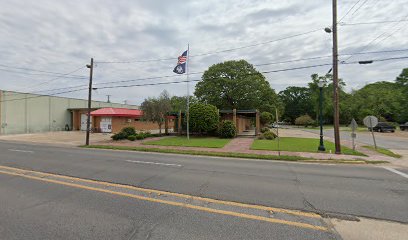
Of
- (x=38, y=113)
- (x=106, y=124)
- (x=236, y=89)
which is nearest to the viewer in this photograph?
(x=106, y=124)

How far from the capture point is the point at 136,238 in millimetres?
3812

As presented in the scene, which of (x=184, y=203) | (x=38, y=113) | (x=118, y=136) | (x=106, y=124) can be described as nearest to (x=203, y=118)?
(x=118, y=136)

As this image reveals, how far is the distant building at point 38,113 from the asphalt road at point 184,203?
1353 inches

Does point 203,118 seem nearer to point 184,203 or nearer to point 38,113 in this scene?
point 184,203

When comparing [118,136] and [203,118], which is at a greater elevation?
[203,118]

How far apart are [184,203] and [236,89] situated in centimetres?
4102

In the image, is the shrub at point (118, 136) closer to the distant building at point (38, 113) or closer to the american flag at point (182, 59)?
the american flag at point (182, 59)

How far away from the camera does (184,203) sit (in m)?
5.50

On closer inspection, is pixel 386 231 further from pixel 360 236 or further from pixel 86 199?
pixel 86 199

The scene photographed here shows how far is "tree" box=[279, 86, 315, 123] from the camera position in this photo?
90062 mm

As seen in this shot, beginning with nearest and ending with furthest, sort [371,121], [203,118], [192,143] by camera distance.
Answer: [371,121] < [192,143] < [203,118]

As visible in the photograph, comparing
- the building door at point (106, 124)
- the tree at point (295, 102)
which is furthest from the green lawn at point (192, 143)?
the tree at point (295, 102)

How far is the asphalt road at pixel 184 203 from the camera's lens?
4078mm

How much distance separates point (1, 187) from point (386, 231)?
356 inches
